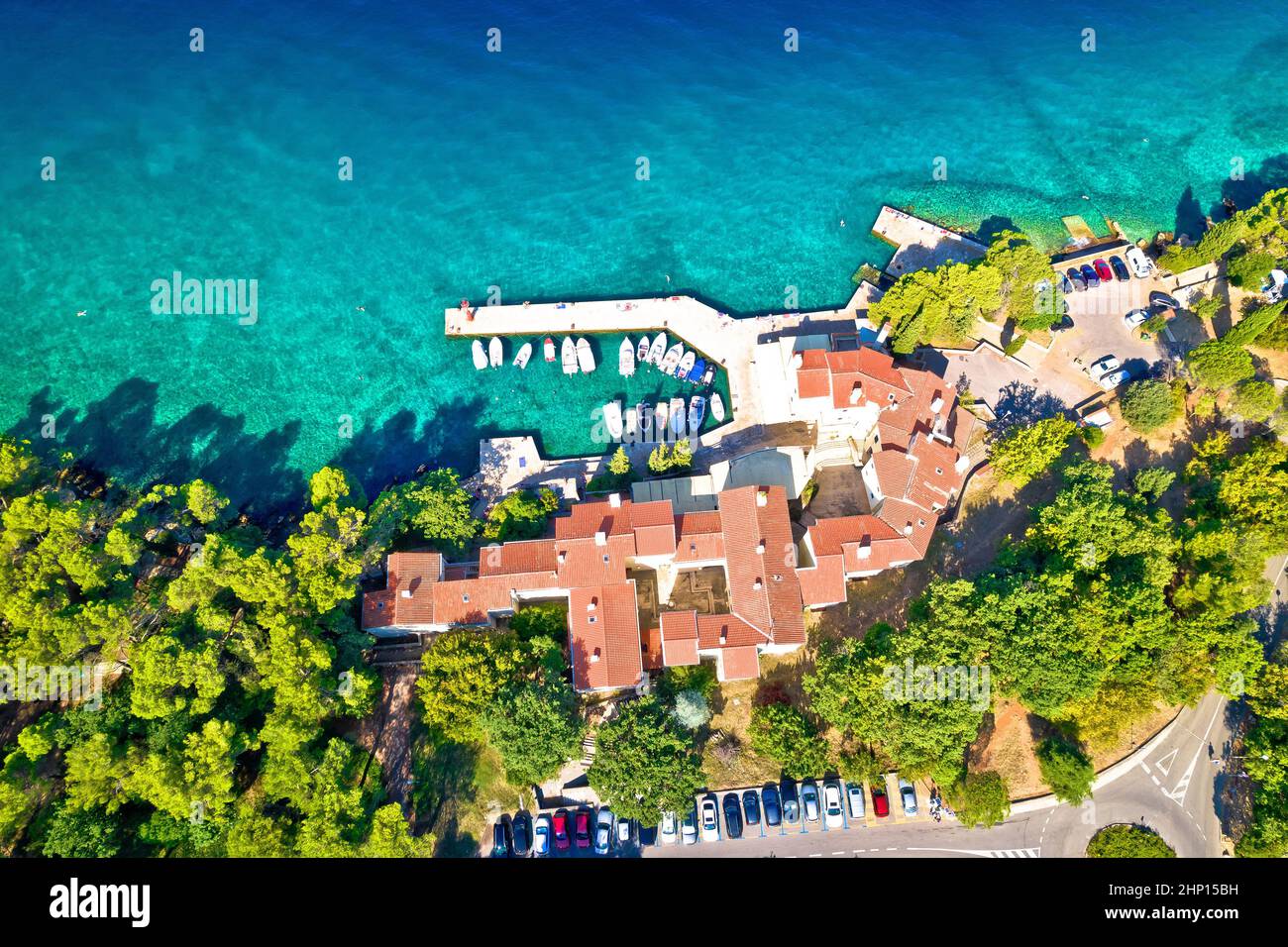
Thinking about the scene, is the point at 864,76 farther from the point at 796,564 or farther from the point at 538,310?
the point at 796,564

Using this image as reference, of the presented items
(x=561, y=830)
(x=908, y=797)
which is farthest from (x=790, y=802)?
(x=561, y=830)

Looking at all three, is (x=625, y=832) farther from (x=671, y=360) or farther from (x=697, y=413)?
(x=671, y=360)

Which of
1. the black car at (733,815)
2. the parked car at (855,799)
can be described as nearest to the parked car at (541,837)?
the black car at (733,815)

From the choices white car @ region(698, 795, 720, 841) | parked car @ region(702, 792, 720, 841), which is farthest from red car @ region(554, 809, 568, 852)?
parked car @ region(702, 792, 720, 841)

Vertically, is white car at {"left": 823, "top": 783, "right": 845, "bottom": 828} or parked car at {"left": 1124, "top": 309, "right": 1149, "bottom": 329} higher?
parked car at {"left": 1124, "top": 309, "right": 1149, "bottom": 329}

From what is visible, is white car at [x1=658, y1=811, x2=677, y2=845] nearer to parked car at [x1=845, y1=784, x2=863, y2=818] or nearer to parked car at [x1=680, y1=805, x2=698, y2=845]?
parked car at [x1=680, y1=805, x2=698, y2=845]
